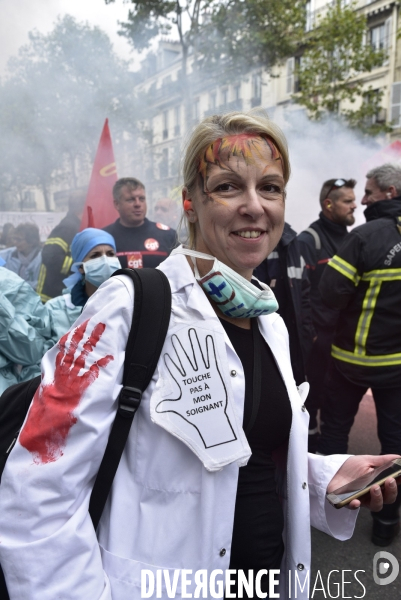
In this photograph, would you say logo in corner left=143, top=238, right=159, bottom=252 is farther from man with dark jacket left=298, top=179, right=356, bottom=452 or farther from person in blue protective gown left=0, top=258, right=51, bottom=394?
person in blue protective gown left=0, top=258, right=51, bottom=394

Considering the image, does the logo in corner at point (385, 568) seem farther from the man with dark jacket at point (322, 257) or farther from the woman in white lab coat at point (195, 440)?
the woman in white lab coat at point (195, 440)

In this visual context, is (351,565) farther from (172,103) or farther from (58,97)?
(172,103)

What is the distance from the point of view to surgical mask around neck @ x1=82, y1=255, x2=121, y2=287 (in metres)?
3.02

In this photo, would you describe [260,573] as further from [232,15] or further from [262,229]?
[232,15]

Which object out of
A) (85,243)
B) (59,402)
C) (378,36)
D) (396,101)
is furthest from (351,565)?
(378,36)

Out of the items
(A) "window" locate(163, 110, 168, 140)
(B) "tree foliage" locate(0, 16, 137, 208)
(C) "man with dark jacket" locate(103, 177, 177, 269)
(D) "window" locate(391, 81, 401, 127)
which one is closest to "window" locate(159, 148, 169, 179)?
(A) "window" locate(163, 110, 168, 140)

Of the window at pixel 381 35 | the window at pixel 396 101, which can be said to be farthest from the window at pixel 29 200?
the window at pixel 381 35

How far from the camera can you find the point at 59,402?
41.8 inches

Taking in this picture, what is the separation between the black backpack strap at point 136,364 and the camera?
110 centimetres

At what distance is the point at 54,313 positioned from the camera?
2791 millimetres

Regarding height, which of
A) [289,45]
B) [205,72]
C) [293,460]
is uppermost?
[289,45]

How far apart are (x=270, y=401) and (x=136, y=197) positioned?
11.0 ft

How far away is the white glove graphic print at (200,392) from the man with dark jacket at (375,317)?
6.67 feet

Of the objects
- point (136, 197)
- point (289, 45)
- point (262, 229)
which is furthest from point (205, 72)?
point (262, 229)
